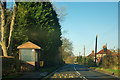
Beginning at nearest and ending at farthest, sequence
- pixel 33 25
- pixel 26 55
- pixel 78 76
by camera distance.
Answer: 1. pixel 78 76
2. pixel 26 55
3. pixel 33 25

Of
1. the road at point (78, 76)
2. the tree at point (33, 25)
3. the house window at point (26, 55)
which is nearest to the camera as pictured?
the road at point (78, 76)

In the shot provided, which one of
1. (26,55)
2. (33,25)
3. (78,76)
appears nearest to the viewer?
(78,76)

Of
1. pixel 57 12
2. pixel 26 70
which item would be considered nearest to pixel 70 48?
pixel 57 12

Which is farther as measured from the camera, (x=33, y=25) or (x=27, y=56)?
(x=33, y=25)

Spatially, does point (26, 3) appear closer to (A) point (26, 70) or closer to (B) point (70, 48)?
(A) point (26, 70)

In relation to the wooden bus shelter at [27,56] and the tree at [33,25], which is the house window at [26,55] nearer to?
the wooden bus shelter at [27,56]

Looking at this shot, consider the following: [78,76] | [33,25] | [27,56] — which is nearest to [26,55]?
[27,56]

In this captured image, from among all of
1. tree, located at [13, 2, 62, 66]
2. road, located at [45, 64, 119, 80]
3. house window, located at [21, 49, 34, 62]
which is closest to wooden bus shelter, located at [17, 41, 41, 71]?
house window, located at [21, 49, 34, 62]

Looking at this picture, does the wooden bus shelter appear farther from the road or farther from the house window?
the road

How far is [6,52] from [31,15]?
11.7 metres

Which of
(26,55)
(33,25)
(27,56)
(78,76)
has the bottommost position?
(78,76)

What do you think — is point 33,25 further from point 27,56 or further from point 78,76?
point 78,76

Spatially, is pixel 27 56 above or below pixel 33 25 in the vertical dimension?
below

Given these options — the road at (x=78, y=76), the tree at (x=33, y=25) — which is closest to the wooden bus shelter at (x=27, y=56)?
the road at (x=78, y=76)
